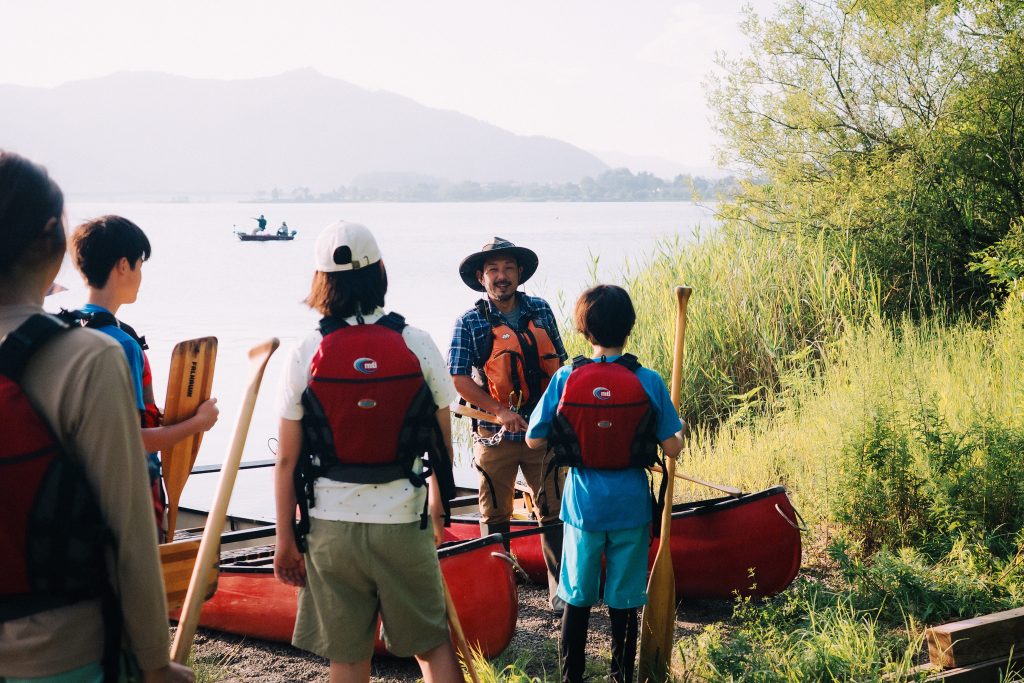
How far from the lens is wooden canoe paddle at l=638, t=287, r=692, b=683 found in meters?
3.51

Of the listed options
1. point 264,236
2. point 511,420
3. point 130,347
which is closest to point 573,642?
point 511,420

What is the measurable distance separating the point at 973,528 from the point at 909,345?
2517mm

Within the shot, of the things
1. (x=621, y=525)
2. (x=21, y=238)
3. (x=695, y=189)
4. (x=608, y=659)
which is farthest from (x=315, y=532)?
(x=695, y=189)

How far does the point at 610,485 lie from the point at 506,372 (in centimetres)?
121

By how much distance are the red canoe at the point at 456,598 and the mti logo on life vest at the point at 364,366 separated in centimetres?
137

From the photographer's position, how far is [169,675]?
1668 mm

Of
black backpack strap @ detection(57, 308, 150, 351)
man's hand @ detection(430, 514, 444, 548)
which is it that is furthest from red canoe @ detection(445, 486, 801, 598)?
black backpack strap @ detection(57, 308, 150, 351)

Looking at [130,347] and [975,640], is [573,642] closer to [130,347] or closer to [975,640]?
[975,640]

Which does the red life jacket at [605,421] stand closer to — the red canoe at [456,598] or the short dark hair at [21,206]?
the red canoe at [456,598]

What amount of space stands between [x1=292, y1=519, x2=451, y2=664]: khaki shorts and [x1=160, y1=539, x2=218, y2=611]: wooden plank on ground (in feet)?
1.47

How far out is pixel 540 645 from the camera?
427 centimetres

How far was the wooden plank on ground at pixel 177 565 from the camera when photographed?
2946 mm

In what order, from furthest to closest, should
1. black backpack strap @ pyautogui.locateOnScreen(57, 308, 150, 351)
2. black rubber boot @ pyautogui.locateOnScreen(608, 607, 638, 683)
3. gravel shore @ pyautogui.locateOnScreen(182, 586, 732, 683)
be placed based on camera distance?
gravel shore @ pyautogui.locateOnScreen(182, 586, 732, 683)
black rubber boot @ pyautogui.locateOnScreen(608, 607, 638, 683)
black backpack strap @ pyautogui.locateOnScreen(57, 308, 150, 351)

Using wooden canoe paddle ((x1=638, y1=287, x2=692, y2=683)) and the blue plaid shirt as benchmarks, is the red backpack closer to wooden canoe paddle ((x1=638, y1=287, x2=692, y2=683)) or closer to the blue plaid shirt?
wooden canoe paddle ((x1=638, y1=287, x2=692, y2=683))
